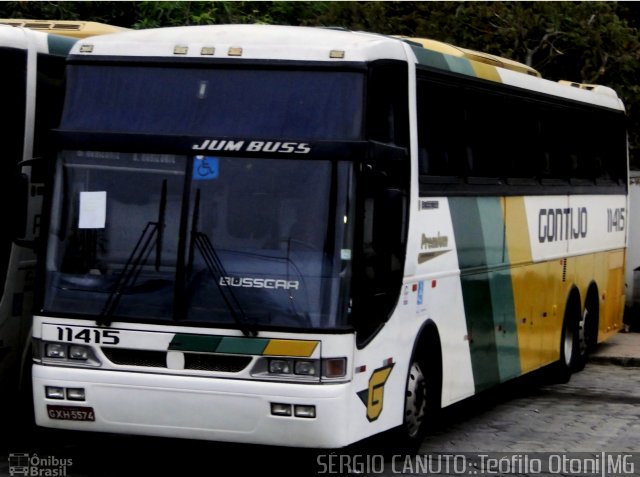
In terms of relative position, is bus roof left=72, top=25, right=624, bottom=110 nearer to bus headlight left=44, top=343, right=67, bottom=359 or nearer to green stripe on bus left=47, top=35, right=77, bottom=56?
green stripe on bus left=47, top=35, right=77, bottom=56

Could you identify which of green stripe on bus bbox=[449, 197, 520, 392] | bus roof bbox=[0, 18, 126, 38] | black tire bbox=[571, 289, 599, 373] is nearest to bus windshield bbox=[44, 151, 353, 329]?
green stripe on bus bbox=[449, 197, 520, 392]

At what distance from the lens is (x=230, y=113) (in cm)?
938

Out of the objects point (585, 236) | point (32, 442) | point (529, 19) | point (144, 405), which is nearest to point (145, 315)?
point (144, 405)

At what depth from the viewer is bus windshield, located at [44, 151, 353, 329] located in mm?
9000

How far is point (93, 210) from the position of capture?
9383 mm

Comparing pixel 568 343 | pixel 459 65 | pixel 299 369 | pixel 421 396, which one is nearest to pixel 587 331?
pixel 568 343

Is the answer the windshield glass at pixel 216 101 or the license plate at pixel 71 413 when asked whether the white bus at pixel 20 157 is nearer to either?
the windshield glass at pixel 216 101

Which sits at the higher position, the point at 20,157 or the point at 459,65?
the point at 459,65

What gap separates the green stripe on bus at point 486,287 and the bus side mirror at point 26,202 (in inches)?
130

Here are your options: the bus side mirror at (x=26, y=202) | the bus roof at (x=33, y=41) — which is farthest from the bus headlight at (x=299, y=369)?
the bus roof at (x=33, y=41)

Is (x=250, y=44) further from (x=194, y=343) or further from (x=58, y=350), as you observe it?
(x=58, y=350)

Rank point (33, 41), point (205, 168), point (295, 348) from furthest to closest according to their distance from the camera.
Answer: point (33, 41), point (205, 168), point (295, 348)

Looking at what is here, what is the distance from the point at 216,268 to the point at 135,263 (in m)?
0.55

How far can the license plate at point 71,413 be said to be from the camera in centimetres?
916
